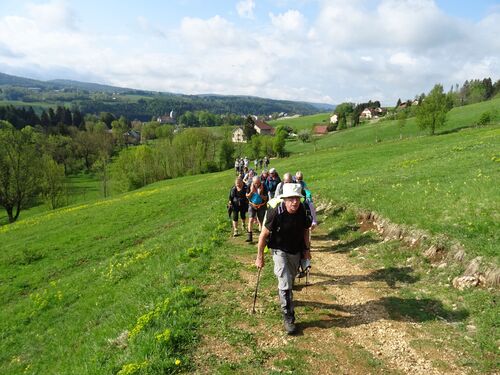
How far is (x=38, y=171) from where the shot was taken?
60.5 meters

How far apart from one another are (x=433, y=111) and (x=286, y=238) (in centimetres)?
6471

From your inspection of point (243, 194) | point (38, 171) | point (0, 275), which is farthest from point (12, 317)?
point (38, 171)

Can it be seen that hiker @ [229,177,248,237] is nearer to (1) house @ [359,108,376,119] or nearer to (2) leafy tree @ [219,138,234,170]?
(2) leafy tree @ [219,138,234,170]

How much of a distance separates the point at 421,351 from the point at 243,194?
1115cm

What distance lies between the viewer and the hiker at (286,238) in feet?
27.7

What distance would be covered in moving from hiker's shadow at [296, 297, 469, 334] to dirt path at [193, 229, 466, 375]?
0.02 meters

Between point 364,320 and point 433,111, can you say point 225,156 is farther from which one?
point 364,320

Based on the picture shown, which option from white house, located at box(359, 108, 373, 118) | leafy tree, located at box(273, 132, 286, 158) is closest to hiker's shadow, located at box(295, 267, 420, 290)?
leafy tree, located at box(273, 132, 286, 158)

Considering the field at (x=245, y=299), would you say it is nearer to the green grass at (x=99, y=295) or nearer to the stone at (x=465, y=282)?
the green grass at (x=99, y=295)

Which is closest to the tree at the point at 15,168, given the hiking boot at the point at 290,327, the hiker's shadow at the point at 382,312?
the hiker's shadow at the point at 382,312

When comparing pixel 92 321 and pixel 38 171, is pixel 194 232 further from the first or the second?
pixel 38 171

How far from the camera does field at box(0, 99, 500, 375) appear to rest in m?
7.82

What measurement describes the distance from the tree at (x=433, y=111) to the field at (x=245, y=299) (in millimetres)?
43785

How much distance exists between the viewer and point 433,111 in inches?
2505
